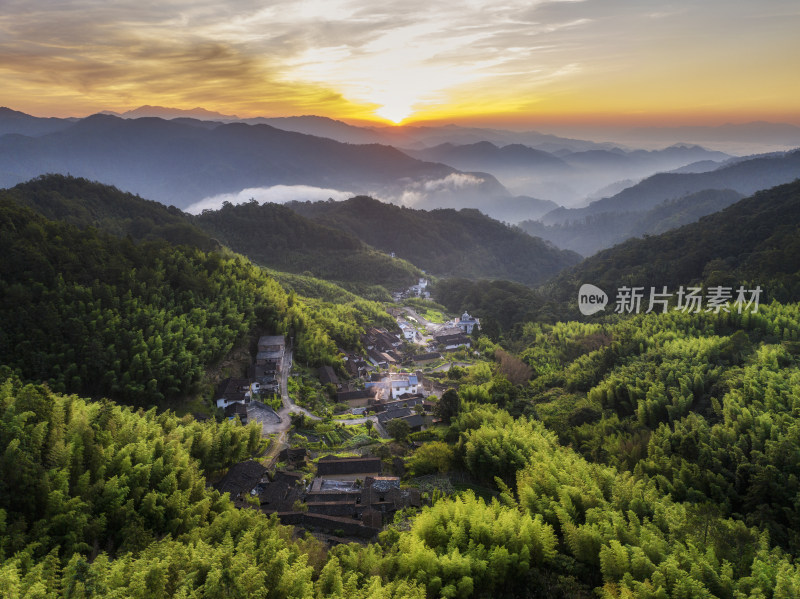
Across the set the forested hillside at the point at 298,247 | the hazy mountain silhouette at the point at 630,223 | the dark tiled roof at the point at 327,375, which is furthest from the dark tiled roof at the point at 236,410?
the hazy mountain silhouette at the point at 630,223

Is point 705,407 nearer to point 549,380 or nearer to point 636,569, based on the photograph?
point 549,380

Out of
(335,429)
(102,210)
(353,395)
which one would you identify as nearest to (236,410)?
(335,429)

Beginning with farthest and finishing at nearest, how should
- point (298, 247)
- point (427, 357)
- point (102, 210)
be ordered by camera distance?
point (298, 247)
point (102, 210)
point (427, 357)

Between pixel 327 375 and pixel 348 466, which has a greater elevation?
pixel 327 375

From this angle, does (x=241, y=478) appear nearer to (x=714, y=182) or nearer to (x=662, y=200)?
(x=662, y=200)

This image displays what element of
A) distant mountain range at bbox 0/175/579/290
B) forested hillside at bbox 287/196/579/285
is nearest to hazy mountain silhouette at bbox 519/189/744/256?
forested hillside at bbox 287/196/579/285

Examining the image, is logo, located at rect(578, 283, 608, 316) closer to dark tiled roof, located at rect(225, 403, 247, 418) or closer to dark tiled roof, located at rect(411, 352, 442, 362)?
dark tiled roof, located at rect(411, 352, 442, 362)
